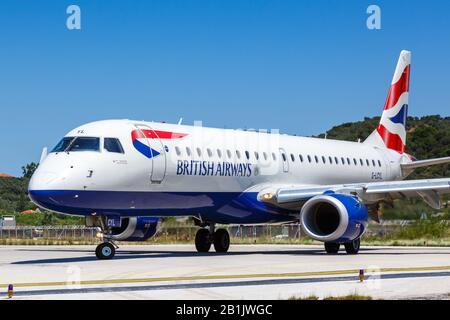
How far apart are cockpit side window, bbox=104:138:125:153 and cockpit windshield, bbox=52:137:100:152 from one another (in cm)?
26

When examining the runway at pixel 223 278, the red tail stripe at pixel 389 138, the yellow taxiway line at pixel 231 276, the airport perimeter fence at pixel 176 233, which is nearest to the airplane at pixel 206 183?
the runway at pixel 223 278

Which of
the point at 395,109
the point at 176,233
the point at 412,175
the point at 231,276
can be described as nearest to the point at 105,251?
the point at 231,276

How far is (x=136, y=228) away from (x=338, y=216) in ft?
21.6

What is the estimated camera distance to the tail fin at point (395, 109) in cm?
4200

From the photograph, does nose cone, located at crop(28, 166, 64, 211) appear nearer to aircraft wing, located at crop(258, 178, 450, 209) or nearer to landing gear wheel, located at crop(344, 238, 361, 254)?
aircraft wing, located at crop(258, 178, 450, 209)

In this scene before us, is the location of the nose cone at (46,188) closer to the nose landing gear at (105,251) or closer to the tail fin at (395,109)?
the nose landing gear at (105,251)

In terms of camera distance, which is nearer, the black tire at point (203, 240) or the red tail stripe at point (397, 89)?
the black tire at point (203, 240)

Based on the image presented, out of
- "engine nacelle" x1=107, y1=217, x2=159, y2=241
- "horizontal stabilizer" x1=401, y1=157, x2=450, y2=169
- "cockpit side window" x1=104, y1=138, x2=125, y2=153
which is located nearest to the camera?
"cockpit side window" x1=104, y1=138, x2=125, y2=153

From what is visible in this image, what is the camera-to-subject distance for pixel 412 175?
63.2 meters

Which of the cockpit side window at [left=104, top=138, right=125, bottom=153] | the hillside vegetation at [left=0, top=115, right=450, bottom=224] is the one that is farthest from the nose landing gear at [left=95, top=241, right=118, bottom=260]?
the hillside vegetation at [left=0, top=115, right=450, bottom=224]

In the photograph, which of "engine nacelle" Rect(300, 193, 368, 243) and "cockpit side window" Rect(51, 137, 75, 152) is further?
"engine nacelle" Rect(300, 193, 368, 243)

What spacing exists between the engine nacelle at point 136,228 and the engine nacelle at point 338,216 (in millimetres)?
4882

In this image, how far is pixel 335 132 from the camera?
111m

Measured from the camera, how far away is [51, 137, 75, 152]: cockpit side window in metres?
26.7
